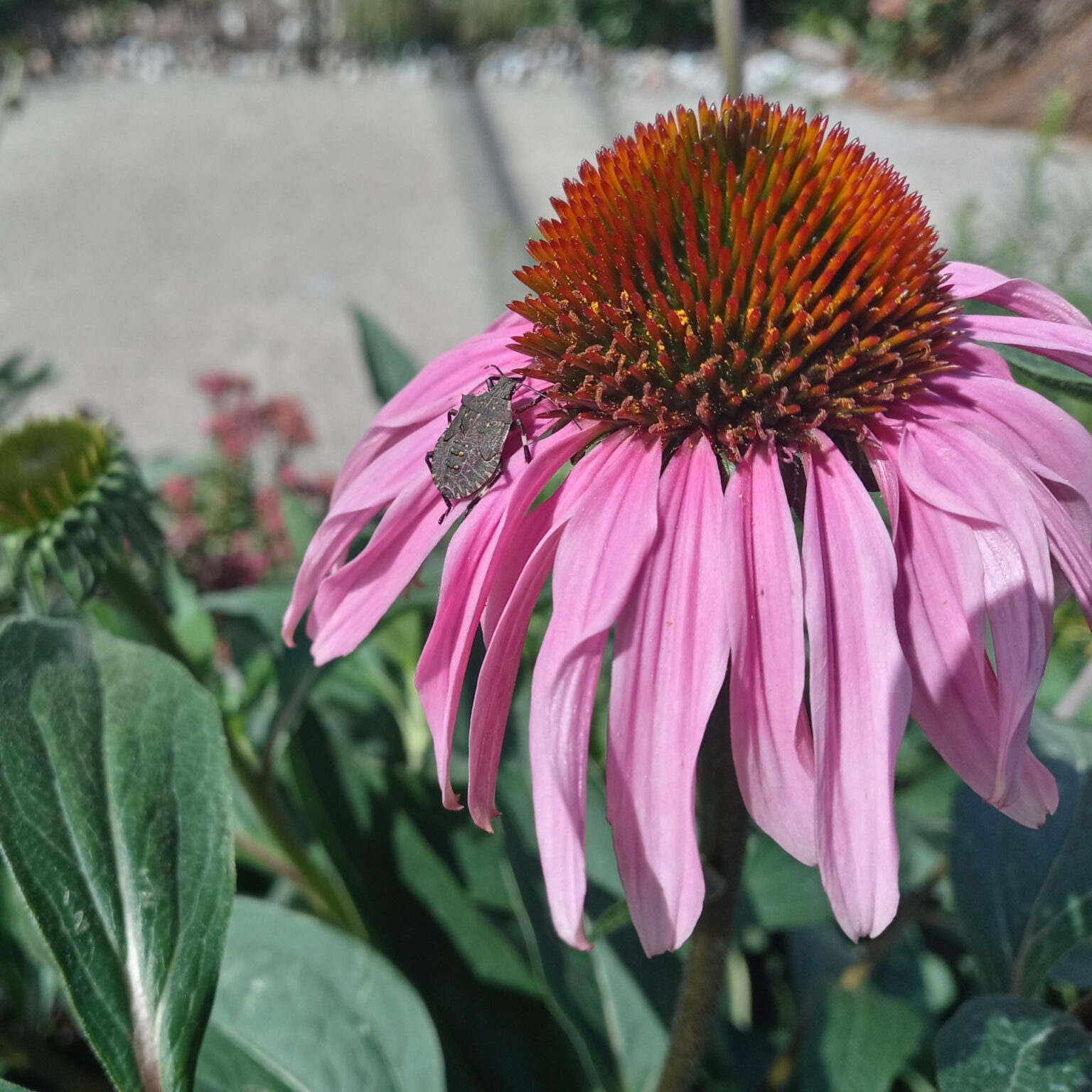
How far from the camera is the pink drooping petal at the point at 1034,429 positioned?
20.4 inches

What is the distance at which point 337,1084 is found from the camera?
2.37 feet

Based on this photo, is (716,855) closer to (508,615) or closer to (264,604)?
(508,615)

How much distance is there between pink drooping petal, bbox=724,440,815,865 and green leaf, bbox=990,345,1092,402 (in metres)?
0.20

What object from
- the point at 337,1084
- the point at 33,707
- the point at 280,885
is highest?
the point at 33,707

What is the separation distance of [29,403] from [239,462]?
1.65 m

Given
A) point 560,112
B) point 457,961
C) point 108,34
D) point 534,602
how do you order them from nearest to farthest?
1. point 534,602
2. point 457,961
3. point 560,112
4. point 108,34

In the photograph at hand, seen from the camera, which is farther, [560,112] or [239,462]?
[560,112]

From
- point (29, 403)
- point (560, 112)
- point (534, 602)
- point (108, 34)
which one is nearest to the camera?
point (534, 602)

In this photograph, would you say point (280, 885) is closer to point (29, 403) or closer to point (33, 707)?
point (33, 707)

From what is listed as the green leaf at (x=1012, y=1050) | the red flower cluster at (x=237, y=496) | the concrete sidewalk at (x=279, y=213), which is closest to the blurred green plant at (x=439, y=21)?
the concrete sidewalk at (x=279, y=213)

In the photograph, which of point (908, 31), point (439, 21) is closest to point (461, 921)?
point (908, 31)

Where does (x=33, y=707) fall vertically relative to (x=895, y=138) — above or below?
above

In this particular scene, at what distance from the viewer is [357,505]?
0.59m

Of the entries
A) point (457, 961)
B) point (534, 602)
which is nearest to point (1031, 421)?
point (534, 602)
